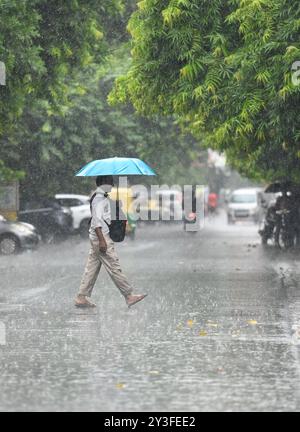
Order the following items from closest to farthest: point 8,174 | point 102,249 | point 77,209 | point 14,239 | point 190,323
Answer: point 190,323 < point 102,249 < point 14,239 < point 8,174 < point 77,209

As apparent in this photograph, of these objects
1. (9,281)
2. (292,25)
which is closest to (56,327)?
(9,281)

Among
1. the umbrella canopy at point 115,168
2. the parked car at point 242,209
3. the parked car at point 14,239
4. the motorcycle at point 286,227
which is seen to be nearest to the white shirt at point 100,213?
the umbrella canopy at point 115,168

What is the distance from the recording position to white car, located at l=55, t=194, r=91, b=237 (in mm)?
43312

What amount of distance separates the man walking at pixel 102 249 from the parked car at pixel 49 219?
81.4 ft

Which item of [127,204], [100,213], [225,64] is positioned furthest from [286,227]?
[100,213]

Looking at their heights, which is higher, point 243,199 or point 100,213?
point 100,213

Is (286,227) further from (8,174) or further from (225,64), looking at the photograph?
(225,64)

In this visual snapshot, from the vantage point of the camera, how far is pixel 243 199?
6406 cm

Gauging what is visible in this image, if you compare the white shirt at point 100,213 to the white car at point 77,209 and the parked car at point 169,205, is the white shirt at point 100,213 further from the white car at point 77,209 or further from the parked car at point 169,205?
the parked car at point 169,205

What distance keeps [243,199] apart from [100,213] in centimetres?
4888

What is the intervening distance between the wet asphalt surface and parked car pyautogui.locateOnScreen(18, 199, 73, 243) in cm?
1758

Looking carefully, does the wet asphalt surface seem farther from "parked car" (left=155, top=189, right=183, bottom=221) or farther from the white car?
"parked car" (left=155, top=189, right=183, bottom=221)

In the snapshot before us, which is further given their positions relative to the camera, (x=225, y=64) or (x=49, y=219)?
(x=49, y=219)

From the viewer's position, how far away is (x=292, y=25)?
19.8 m
